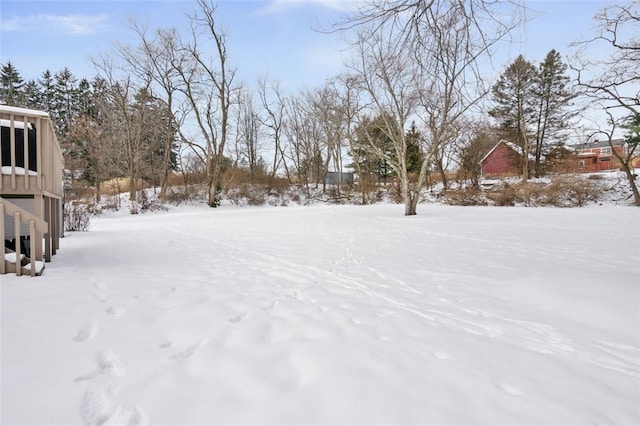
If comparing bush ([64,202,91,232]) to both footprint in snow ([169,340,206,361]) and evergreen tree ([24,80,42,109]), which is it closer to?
footprint in snow ([169,340,206,361])

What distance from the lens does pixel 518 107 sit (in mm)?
25047

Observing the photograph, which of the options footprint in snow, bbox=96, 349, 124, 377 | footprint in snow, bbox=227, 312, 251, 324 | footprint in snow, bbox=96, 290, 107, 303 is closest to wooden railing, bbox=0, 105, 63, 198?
footprint in snow, bbox=96, 290, 107, 303

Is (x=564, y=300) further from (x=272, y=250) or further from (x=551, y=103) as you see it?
(x=551, y=103)

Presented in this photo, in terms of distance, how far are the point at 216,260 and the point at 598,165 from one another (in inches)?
1741

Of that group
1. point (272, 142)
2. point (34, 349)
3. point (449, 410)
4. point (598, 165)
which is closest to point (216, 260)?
point (34, 349)

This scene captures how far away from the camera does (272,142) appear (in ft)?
107

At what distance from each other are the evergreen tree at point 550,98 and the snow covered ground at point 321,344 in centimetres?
2561

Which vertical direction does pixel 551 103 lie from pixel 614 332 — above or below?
above

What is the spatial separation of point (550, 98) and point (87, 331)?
103ft

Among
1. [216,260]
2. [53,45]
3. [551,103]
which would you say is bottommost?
[216,260]

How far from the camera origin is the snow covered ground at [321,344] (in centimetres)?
149

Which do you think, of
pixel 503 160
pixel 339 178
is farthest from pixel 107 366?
pixel 503 160

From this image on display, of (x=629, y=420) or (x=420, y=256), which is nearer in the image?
(x=629, y=420)

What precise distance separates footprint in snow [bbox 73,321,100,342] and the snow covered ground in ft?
0.06
